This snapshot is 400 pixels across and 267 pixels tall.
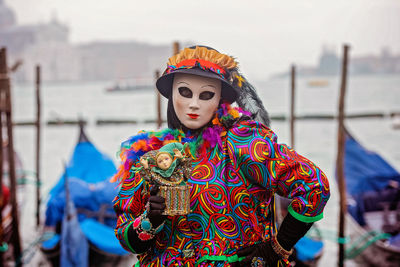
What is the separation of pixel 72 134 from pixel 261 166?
17656 mm

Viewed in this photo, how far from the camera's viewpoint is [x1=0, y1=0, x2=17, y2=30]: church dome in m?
72.8

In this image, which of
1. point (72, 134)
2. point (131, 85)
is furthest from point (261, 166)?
point (131, 85)

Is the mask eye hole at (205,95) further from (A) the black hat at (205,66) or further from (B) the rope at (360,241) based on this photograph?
(B) the rope at (360,241)

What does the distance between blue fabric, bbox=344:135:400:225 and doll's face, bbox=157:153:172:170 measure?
4.37m

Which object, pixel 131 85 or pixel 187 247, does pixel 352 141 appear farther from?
pixel 131 85

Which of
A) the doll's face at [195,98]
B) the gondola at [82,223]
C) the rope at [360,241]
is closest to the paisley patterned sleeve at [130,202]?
the doll's face at [195,98]

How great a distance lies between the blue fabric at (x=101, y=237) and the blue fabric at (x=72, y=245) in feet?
0.76

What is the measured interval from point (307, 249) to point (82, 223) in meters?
2.54

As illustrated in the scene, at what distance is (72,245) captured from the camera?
3.80 metres

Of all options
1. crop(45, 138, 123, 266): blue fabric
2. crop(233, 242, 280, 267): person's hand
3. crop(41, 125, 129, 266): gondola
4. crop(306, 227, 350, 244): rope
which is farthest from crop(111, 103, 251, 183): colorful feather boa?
crop(306, 227, 350, 244): rope

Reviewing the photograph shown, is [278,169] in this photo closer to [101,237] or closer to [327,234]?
[101,237]

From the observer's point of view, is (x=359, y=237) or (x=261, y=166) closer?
(x=261, y=166)

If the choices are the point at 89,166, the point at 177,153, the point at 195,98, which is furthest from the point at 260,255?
the point at 89,166

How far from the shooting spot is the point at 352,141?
221 inches
